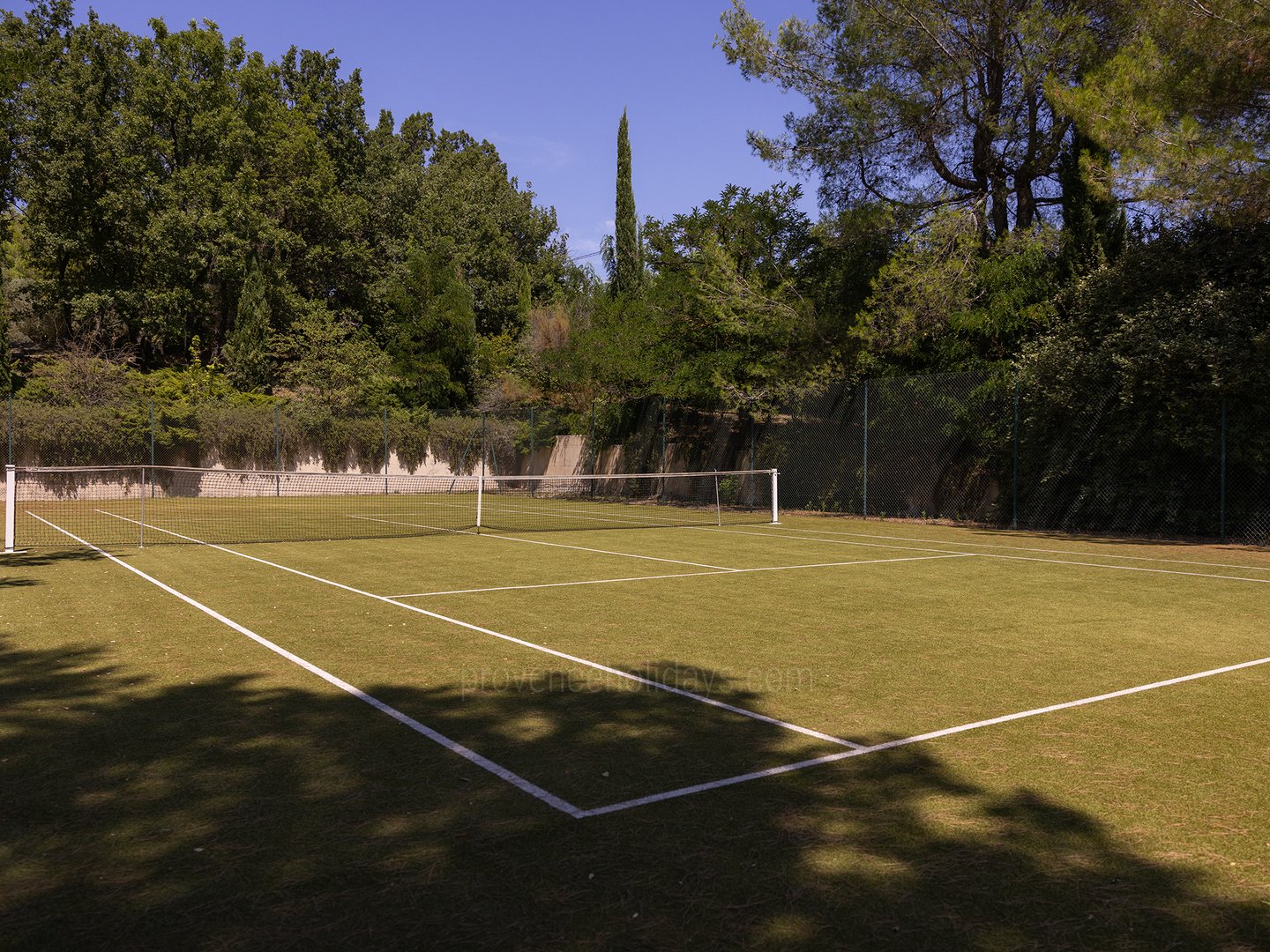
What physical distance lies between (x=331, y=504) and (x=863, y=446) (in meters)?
15.3

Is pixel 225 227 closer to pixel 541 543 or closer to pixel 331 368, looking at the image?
pixel 331 368

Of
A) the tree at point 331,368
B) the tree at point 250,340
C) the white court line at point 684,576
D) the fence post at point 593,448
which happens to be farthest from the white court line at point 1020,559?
the tree at point 250,340

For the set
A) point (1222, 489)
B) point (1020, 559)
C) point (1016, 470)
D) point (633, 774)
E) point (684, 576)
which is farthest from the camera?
point (1016, 470)

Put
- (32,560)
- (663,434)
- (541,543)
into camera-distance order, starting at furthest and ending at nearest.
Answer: (663,434)
(541,543)
(32,560)

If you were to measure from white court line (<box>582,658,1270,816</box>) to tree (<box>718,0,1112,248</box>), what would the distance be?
1771 cm

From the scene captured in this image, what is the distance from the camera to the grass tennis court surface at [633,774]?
2.97 metres

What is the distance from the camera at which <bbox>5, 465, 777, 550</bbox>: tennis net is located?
57.1ft

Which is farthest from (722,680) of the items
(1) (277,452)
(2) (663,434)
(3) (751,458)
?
(1) (277,452)

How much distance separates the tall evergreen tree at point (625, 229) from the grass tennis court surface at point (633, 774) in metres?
33.0

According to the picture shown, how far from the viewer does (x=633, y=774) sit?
430cm

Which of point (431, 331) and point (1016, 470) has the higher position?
point (431, 331)

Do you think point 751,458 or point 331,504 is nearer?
point 751,458

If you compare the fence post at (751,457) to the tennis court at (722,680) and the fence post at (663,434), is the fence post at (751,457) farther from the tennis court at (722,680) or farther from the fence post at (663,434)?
the tennis court at (722,680)

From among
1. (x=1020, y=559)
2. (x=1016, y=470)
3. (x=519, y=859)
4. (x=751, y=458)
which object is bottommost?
(x=519, y=859)
